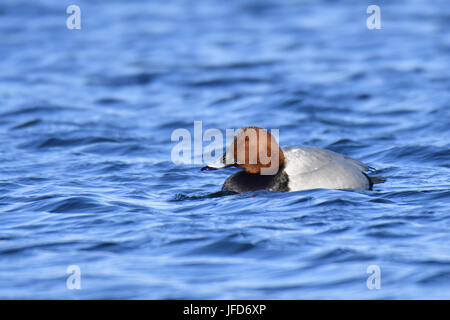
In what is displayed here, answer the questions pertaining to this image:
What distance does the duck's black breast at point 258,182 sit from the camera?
8398 millimetres

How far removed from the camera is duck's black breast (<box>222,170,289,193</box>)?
8.40m

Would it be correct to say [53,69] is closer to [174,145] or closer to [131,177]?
[174,145]

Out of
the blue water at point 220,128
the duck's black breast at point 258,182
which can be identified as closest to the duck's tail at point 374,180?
the blue water at point 220,128

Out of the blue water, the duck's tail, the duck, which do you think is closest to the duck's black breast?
the duck

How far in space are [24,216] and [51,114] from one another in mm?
6467

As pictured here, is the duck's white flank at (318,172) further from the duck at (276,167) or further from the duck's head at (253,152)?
the duck's head at (253,152)

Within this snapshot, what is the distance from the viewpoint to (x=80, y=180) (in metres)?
9.80

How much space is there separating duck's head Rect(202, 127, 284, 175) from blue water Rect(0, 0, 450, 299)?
0.36m

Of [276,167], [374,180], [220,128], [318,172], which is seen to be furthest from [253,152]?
[220,128]

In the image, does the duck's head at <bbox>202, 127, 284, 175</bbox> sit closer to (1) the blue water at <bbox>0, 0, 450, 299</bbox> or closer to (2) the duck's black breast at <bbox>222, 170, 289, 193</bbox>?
(2) the duck's black breast at <bbox>222, 170, 289, 193</bbox>

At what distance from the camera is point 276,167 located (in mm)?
8461

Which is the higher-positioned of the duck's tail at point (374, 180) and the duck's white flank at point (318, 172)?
the duck's white flank at point (318, 172)

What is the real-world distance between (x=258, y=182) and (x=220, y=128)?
4813mm
